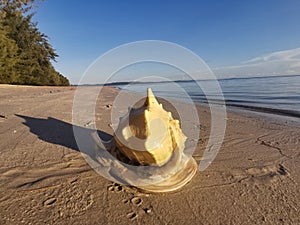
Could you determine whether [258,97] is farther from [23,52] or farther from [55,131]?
[23,52]

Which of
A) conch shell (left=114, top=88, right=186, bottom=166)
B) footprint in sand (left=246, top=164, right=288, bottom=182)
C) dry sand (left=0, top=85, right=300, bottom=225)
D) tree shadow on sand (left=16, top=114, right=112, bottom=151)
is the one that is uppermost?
conch shell (left=114, top=88, right=186, bottom=166)

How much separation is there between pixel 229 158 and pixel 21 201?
2855mm

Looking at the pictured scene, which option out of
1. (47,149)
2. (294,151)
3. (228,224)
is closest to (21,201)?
(47,149)

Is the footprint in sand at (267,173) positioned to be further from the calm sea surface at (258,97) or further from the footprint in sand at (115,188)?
the calm sea surface at (258,97)

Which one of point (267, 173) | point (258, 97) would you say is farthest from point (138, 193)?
point (258, 97)

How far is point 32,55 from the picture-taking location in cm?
3262

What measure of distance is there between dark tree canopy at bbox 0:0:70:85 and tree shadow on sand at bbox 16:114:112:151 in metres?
21.4

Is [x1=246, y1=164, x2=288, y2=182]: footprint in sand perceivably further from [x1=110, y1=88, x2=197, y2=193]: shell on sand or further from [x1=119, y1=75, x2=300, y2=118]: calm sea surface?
[x1=119, y1=75, x2=300, y2=118]: calm sea surface

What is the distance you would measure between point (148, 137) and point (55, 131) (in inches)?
115

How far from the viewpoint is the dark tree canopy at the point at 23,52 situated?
25297 millimetres

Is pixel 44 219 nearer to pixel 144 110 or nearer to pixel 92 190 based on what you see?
pixel 92 190

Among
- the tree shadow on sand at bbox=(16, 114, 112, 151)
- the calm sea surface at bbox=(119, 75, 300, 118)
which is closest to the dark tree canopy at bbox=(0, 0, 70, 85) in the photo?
the calm sea surface at bbox=(119, 75, 300, 118)

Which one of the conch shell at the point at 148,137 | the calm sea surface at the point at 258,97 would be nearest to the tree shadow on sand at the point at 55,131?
the conch shell at the point at 148,137

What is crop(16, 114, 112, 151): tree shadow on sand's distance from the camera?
12.1ft
